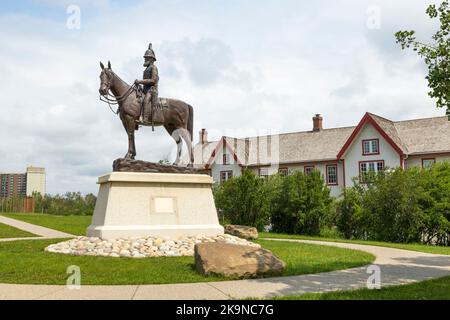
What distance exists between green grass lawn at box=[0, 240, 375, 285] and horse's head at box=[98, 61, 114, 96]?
5301 mm

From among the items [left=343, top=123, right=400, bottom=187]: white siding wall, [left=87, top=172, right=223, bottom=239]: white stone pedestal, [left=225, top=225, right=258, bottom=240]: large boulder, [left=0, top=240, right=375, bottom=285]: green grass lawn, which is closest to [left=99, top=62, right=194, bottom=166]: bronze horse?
[left=87, top=172, right=223, bottom=239]: white stone pedestal

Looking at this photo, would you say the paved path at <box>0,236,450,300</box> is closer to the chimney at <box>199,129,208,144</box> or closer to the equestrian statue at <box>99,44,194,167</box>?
the equestrian statue at <box>99,44,194,167</box>

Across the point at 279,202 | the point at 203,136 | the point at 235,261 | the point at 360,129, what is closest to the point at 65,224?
the point at 279,202

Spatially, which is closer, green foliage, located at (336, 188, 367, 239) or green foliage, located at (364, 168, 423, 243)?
green foliage, located at (364, 168, 423, 243)

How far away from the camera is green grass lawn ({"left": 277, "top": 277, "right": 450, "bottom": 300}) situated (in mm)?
6875

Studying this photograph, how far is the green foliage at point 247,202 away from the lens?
1129 inches

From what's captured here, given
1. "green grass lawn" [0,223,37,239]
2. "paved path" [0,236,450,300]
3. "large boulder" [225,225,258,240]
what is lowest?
"paved path" [0,236,450,300]

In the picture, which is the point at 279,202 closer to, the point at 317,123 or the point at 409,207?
the point at 409,207

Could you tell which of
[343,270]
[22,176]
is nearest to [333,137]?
[343,270]

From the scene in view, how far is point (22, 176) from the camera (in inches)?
2618

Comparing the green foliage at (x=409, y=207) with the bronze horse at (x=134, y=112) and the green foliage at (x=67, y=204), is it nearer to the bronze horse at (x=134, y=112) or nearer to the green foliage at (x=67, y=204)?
the bronze horse at (x=134, y=112)

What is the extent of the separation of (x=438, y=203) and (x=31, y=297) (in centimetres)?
2109

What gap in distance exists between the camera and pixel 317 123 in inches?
1793


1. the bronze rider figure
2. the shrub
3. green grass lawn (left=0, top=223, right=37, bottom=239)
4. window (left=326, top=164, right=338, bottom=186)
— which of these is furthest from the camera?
window (left=326, top=164, right=338, bottom=186)
